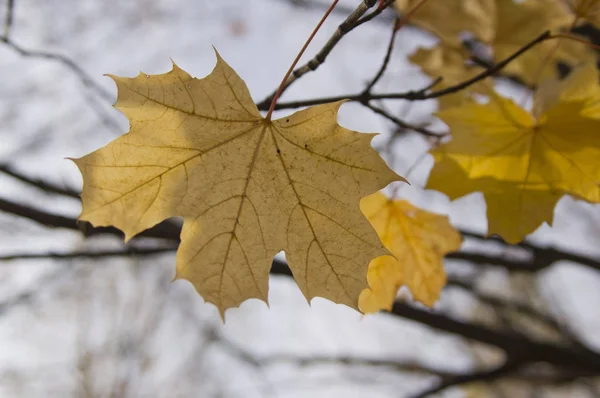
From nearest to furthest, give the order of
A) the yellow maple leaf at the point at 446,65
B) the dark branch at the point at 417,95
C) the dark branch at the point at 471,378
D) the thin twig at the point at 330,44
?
the thin twig at the point at 330,44 < the dark branch at the point at 417,95 < the yellow maple leaf at the point at 446,65 < the dark branch at the point at 471,378

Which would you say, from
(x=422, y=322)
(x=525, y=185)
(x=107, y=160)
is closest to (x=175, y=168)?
(x=107, y=160)

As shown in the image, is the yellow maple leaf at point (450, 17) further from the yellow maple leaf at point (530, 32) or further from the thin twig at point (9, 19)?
the thin twig at point (9, 19)

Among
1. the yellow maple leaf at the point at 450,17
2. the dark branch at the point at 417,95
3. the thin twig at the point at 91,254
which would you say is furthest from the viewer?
the yellow maple leaf at the point at 450,17

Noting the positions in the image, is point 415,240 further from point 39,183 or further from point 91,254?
point 39,183

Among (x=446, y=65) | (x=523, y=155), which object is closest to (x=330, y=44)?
(x=523, y=155)

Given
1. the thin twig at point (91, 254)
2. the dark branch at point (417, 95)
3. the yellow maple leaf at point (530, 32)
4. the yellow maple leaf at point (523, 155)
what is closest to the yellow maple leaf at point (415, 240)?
the yellow maple leaf at point (523, 155)

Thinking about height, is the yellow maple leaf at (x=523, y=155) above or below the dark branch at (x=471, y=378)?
above
